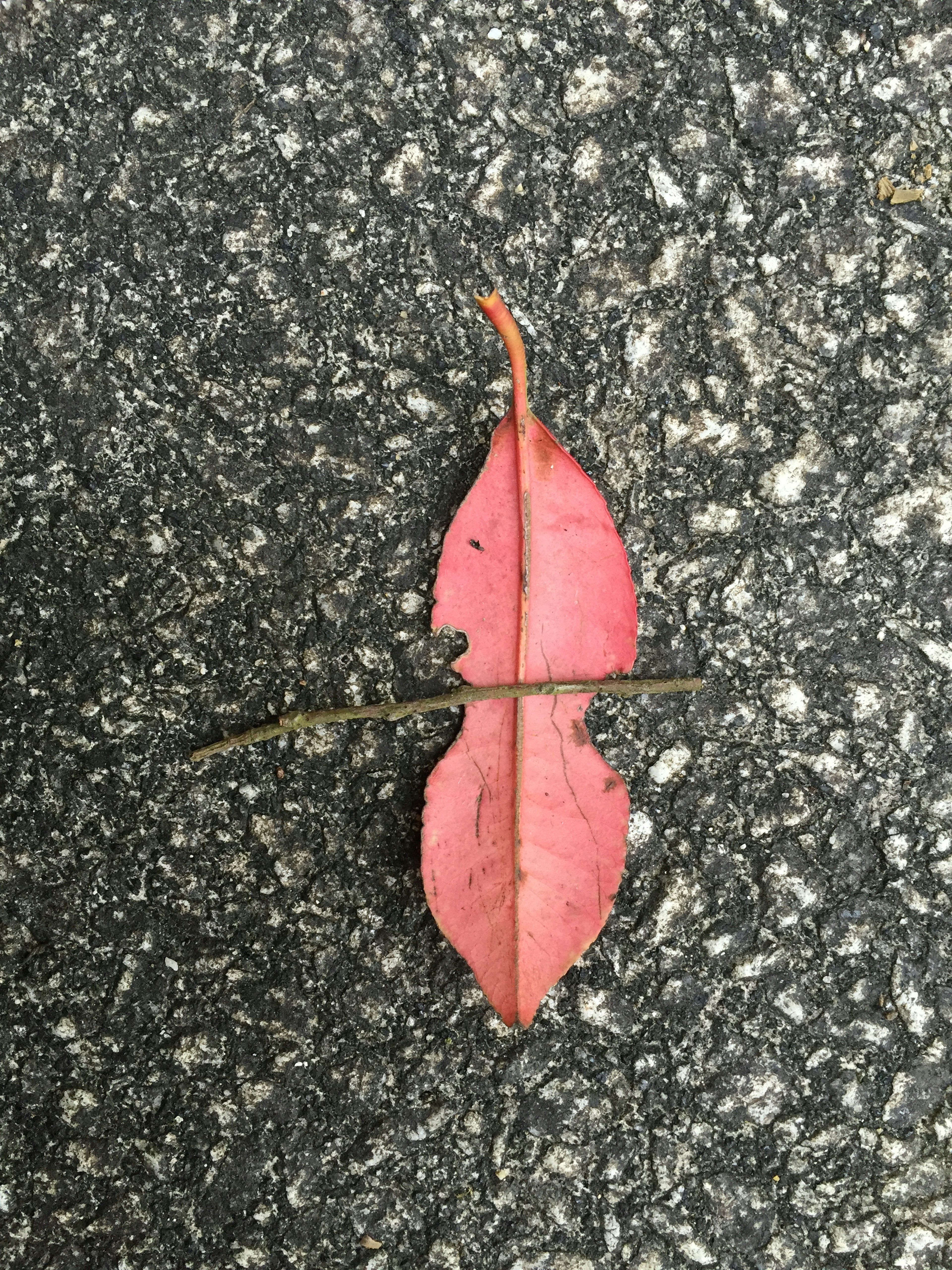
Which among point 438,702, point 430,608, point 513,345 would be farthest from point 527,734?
point 513,345

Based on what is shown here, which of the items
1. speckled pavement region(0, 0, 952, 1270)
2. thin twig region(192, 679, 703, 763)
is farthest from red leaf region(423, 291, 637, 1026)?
speckled pavement region(0, 0, 952, 1270)

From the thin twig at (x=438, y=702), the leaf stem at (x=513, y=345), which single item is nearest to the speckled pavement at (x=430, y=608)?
the thin twig at (x=438, y=702)

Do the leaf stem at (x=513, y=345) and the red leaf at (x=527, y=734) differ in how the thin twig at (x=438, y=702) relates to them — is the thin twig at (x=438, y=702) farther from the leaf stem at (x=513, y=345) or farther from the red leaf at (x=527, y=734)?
the leaf stem at (x=513, y=345)

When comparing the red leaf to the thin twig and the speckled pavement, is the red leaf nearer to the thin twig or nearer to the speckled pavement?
the thin twig

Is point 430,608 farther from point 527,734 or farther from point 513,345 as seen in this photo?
point 513,345

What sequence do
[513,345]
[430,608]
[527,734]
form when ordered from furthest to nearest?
[430,608], [527,734], [513,345]
